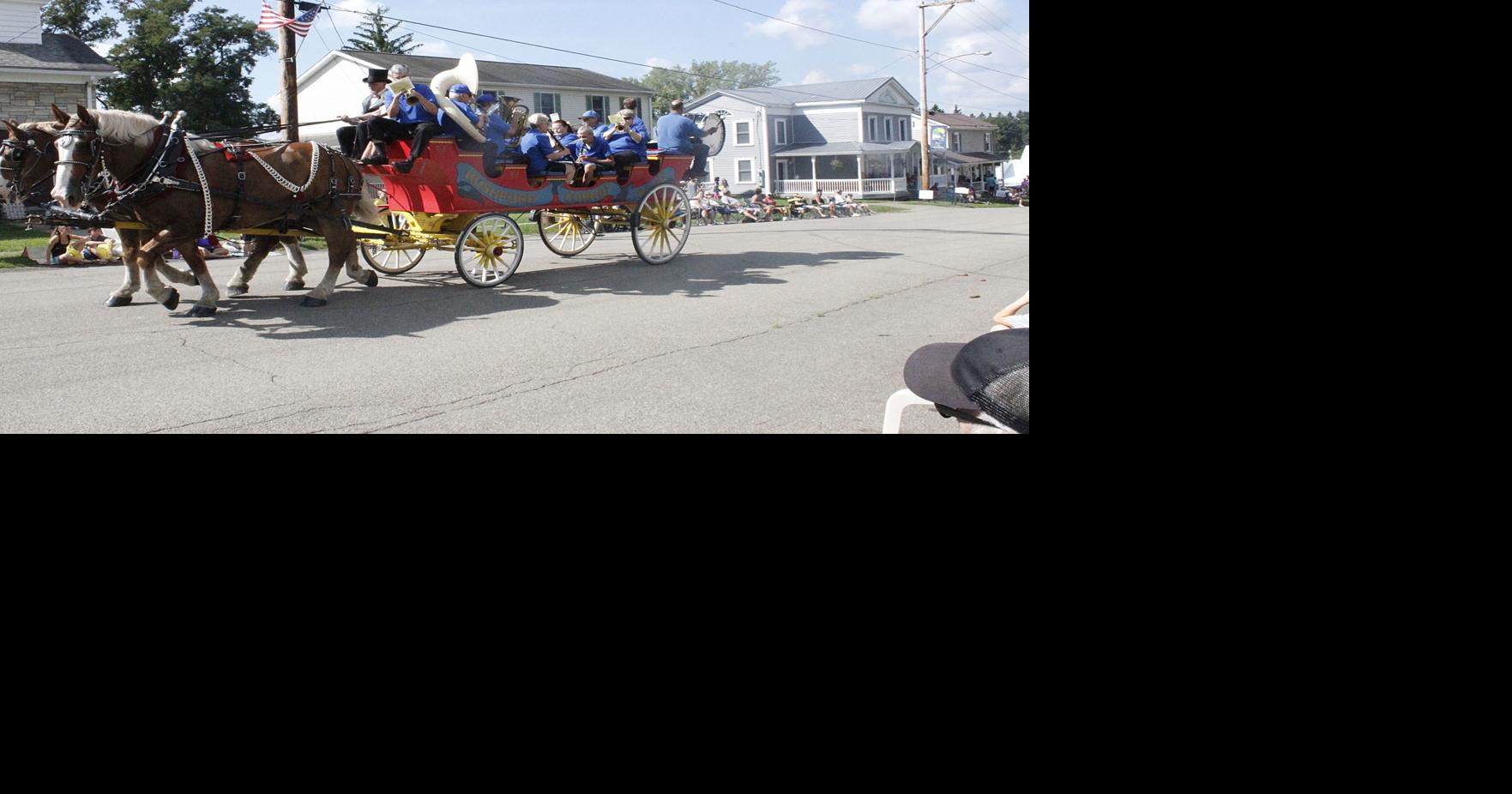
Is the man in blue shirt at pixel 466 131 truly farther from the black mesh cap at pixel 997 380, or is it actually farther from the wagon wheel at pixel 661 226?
the black mesh cap at pixel 997 380

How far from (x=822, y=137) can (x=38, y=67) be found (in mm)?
17210

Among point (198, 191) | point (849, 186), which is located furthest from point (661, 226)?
point (849, 186)

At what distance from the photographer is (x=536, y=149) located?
8.70m

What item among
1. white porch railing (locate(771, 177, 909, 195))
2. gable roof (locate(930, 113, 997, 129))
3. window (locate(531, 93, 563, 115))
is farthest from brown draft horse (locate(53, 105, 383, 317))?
white porch railing (locate(771, 177, 909, 195))

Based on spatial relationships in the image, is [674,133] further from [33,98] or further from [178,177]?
[33,98]

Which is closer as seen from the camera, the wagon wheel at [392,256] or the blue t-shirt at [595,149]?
the wagon wheel at [392,256]

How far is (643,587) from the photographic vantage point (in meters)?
3.12

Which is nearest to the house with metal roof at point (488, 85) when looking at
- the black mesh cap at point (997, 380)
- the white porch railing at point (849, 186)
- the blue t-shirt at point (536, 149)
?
the blue t-shirt at point (536, 149)

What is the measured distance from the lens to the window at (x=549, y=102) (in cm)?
1238

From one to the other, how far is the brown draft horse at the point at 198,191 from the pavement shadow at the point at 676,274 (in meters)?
1.36

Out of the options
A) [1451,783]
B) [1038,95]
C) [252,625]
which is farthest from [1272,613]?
[252,625]

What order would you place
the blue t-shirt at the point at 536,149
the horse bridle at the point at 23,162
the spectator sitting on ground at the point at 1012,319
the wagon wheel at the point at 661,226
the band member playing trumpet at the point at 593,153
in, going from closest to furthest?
the spectator sitting on ground at the point at 1012,319 < the horse bridle at the point at 23,162 < the blue t-shirt at the point at 536,149 < the band member playing trumpet at the point at 593,153 < the wagon wheel at the point at 661,226

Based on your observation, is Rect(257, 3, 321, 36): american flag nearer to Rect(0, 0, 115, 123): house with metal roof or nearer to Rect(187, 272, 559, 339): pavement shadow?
Rect(0, 0, 115, 123): house with metal roof

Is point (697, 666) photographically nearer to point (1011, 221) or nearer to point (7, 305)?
point (7, 305)
